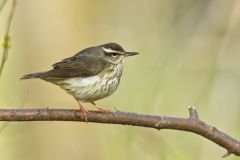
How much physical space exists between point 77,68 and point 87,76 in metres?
0.17

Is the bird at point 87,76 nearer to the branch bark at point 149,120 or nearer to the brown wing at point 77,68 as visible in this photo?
the brown wing at point 77,68

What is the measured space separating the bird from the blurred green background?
83cm

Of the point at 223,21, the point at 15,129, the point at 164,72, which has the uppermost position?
the point at 223,21

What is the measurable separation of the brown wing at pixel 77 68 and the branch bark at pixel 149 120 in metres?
1.15

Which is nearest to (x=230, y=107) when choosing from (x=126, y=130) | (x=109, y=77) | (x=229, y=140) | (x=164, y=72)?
(x=164, y=72)

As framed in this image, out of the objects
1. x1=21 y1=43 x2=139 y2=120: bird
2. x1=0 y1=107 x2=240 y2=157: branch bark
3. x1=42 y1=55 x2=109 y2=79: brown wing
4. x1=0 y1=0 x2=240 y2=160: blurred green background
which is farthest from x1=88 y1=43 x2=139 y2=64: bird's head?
x1=0 y1=107 x2=240 y2=157: branch bark

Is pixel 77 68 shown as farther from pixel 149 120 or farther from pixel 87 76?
pixel 149 120

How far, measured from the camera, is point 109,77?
6.38 m

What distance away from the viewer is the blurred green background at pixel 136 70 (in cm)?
769

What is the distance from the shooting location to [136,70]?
8.80m

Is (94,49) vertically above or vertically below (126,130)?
above

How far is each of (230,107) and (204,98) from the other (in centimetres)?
36

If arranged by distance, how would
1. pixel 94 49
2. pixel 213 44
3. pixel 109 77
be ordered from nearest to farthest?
1. pixel 109 77
2. pixel 94 49
3. pixel 213 44

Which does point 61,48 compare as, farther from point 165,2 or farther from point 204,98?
point 204,98
